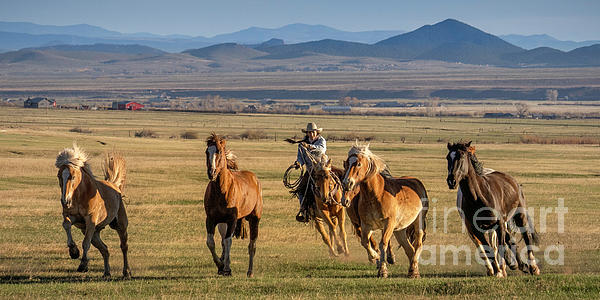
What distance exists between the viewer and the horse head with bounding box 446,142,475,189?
12.8m

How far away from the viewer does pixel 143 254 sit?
55.8 feet

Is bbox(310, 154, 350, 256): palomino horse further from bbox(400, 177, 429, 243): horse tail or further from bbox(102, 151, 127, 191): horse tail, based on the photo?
bbox(102, 151, 127, 191): horse tail

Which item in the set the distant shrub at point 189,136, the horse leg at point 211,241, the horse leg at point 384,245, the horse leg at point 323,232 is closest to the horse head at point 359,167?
the horse leg at point 384,245

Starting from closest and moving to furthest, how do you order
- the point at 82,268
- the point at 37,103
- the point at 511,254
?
the point at 82,268, the point at 511,254, the point at 37,103

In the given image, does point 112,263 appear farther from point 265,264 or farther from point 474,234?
point 474,234

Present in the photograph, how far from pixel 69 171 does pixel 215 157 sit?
236 cm

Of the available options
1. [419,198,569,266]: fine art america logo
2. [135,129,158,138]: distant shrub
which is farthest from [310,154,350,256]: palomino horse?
[135,129,158,138]: distant shrub

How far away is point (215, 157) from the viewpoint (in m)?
13.1

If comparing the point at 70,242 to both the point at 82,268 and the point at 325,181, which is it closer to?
the point at 82,268

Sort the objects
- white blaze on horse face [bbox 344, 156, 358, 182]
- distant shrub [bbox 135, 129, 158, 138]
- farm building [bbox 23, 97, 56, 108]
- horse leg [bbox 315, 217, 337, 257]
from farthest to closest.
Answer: farm building [bbox 23, 97, 56, 108]
distant shrub [bbox 135, 129, 158, 138]
horse leg [bbox 315, 217, 337, 257]
white blaze on horse face [bbox 344, 156, 358, 182]

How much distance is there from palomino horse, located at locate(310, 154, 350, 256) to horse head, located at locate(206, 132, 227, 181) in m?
2.17

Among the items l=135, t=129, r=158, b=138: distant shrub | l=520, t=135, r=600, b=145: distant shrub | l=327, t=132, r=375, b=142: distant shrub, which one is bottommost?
l=520, t=135, r=600, b=145: distant shrub

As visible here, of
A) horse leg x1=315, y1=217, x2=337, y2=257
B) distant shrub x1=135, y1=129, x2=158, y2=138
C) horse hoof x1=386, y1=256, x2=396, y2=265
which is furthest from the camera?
distant shrub x1=135, y1=129, x2=158, y2=138

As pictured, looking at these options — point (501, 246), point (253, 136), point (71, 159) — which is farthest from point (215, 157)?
point (253, 136)
